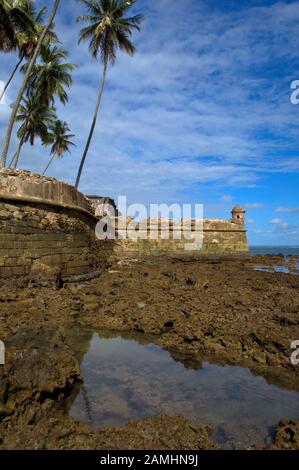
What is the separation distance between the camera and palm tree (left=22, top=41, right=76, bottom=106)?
828 inches

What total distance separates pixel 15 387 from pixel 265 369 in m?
3.00

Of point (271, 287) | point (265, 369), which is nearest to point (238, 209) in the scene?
point (271, 287)

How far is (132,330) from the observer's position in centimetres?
579

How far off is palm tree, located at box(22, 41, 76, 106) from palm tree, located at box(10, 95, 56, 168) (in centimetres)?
95

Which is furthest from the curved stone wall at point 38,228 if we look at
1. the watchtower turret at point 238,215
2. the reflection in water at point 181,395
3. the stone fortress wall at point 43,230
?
the watchtower turret at point 238,215

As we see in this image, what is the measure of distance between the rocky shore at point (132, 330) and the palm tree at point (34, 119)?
58.1 feet

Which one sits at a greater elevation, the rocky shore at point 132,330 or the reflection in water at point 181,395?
the rocky shore at point 132,330

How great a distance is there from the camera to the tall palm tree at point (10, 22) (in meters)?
14.3

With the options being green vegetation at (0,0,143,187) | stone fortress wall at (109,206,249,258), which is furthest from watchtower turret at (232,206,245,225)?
green vegetation at (0,0,143,187)

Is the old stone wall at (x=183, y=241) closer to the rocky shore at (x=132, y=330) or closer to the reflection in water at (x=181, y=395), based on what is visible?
the rocky shore at (x=132, y=330)

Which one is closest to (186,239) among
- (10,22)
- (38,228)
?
(38,228)

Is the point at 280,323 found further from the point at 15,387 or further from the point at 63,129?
the point at 63,129

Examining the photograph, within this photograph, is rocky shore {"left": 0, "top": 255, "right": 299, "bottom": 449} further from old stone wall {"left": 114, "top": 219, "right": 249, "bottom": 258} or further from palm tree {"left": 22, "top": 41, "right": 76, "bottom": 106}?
palm tree {"left": 22, "top": 41, "right": 76, "bottom": 106}

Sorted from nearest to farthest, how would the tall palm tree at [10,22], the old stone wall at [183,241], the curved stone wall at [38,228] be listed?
1. the curved stone wall at [38,228]
2. the tall palm tree at [10,22]
3. the old stone wall at [183,241]
